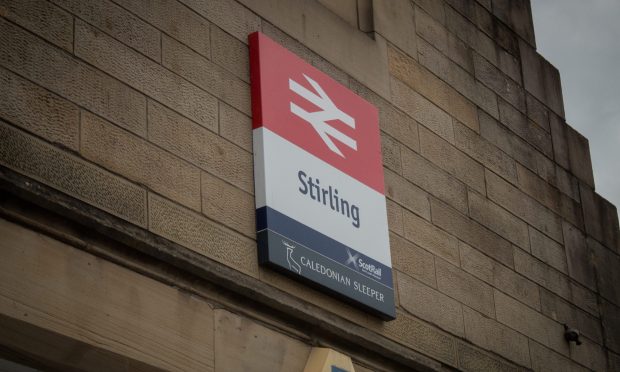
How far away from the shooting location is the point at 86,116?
8.66m

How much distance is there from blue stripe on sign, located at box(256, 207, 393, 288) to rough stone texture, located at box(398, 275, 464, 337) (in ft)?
1.19

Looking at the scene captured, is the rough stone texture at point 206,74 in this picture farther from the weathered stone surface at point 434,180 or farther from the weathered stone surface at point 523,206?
the weathered stone surface at point 523,206

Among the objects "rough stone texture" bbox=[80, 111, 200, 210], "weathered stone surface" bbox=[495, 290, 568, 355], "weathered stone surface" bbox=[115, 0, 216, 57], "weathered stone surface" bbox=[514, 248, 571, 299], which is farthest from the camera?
"weathered stone surface" bbox=[514, 248, 571, 299]

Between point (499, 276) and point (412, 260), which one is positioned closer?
point (412, 260)

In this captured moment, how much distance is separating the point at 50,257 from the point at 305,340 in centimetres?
245

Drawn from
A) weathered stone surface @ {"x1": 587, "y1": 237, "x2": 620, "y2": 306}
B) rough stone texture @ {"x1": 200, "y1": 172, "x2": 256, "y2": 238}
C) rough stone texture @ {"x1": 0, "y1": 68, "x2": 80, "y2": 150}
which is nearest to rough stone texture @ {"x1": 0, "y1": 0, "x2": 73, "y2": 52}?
rough stone texture @ {"x1": 0, "y1": 68, "x2": 80, "y2": 150}


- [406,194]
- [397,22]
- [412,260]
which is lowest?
[412,260]

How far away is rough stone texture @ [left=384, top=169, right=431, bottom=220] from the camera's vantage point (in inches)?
447

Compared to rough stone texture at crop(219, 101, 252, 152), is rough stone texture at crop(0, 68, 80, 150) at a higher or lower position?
lower

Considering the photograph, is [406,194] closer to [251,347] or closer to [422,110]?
[422,110]

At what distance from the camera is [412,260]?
1128cm

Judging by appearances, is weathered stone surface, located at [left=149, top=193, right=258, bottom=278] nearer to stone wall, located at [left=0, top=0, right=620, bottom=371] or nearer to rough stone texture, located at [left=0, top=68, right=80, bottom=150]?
stone wall, located at [left=0, top=0, right=620, bottom=371]

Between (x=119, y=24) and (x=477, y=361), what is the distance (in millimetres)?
4574

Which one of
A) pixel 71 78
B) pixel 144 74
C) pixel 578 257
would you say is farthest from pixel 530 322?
pixel 71 78
